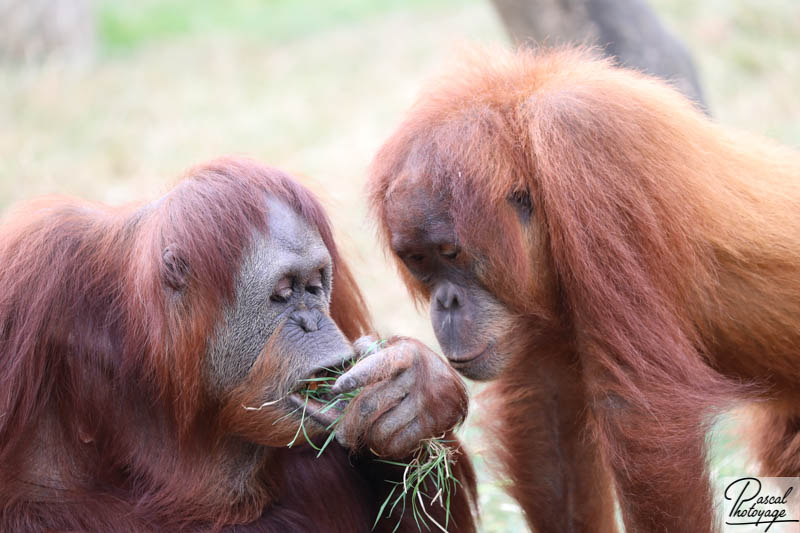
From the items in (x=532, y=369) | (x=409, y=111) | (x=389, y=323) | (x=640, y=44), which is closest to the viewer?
(x=409, y=111)

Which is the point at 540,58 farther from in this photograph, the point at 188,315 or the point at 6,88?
the point at 6,88

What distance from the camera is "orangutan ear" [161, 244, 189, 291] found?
9.57ft

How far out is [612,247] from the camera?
2994 mm

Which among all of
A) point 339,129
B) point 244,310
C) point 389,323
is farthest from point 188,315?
point 339,129

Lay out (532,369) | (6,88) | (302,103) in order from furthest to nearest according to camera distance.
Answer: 1. (302,103)
2. (6,88)
3. (532,369)

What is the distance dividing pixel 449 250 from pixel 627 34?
95.1 inches

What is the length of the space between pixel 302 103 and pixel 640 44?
619 centimetres

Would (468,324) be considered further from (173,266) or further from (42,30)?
(42,30)

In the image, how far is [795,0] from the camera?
10.8 m

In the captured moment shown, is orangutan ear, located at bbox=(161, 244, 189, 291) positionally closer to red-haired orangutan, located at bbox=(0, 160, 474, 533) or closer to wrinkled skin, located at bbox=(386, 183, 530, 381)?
red-haired orangutan, located at bbox=(0, 160, 474, 533)

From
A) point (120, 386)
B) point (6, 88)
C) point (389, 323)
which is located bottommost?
point (389, 323)
